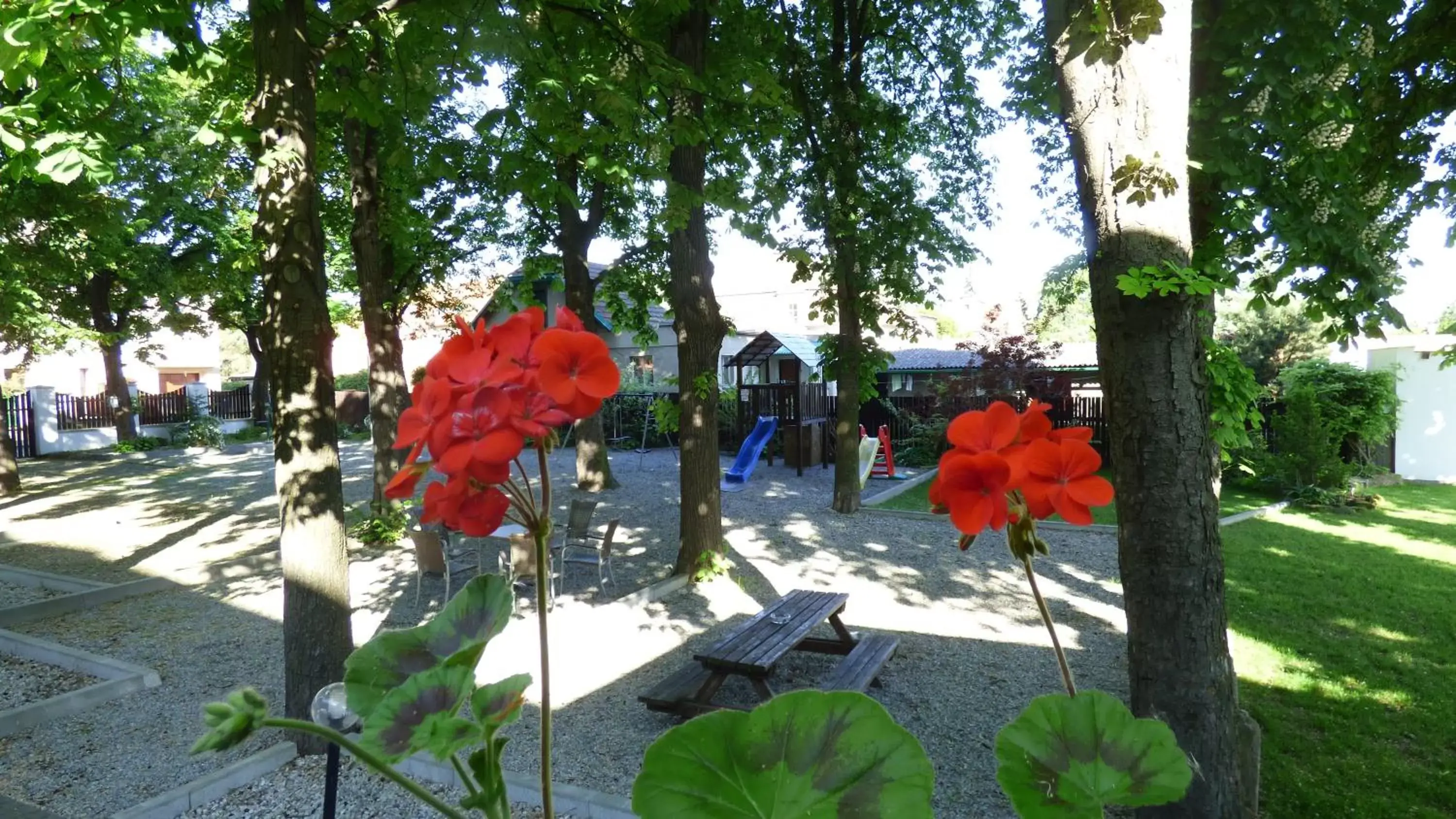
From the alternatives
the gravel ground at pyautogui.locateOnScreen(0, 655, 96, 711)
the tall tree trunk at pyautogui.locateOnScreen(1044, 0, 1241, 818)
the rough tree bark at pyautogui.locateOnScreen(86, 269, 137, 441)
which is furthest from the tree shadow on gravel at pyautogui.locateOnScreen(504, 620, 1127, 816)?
the rough tree bark at pyautogui.locateOnScreen(86, 269, 137, 441)

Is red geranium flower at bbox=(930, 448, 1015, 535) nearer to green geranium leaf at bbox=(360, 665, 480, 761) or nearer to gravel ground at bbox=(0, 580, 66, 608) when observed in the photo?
green geranium leaf at bbox=(360, 665, 480, 761)

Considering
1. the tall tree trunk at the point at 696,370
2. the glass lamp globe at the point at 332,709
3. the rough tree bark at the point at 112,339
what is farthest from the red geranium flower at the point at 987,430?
the rough tree bark at the point at 112,339

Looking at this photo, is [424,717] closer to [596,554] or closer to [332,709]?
[332,709]

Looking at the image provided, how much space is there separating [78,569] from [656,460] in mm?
11466

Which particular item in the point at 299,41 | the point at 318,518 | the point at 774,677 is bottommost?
the point at 774,677

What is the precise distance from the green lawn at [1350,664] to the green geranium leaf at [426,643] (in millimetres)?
4330

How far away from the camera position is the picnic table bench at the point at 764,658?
457cm

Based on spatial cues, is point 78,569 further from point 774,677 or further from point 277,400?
point 774,677

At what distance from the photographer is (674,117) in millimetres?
5863

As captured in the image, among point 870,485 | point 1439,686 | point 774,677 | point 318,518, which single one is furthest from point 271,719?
point 870,485

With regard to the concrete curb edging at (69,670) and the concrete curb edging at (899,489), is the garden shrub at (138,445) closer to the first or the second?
the concrete curb edging at (69,670)

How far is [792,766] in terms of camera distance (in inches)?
20.7

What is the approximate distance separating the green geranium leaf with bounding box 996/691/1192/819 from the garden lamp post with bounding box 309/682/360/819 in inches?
42.8

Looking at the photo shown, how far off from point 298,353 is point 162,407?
1140 inches
